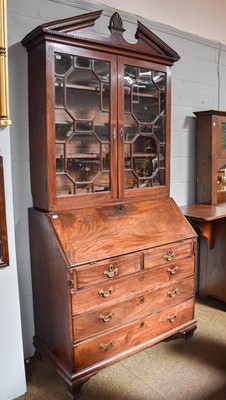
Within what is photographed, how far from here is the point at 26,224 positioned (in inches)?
84.4

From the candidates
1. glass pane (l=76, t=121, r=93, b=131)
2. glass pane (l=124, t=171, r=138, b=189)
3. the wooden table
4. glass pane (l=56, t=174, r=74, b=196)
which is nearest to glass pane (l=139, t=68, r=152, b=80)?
glass pane (l=76, t=121, r=93, b=131)

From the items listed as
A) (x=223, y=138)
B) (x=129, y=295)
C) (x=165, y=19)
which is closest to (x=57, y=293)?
(x=129, y=295)

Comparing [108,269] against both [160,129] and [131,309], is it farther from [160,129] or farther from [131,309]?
[160,129]

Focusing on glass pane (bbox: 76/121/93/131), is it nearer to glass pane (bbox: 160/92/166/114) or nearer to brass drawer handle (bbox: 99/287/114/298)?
glass pane (bbox: 160/92/166/114)

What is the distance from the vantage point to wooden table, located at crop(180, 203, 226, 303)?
2.76 m

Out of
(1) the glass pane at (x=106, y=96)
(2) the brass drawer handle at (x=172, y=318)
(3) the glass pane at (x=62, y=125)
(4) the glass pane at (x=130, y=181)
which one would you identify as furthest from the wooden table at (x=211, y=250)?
(3) the glass pane at (x=62, y=125)

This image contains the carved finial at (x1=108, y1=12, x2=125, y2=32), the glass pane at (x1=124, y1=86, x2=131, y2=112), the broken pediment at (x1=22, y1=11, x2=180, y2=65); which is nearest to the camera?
the broken pediment at (x1=22, y1=11, x2=180, y2=65)

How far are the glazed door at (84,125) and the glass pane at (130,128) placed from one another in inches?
4.9

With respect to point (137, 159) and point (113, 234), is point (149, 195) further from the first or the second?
point (113, 234)

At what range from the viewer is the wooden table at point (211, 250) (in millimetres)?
2758

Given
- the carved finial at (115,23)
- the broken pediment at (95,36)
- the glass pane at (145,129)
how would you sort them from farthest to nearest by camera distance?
the glass pane at (145,129) < the carved finial at (115,23) < the broken pediment at (95,36)

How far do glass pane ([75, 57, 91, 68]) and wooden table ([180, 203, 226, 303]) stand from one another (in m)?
1.33

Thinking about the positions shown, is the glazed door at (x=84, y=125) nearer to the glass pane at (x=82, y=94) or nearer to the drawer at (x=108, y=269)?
the glass pane at (x=82, y=94)

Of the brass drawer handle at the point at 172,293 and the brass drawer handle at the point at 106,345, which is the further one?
the brass drawer handle at the point at 172,293
